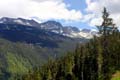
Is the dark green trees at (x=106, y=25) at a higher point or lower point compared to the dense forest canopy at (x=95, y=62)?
higher

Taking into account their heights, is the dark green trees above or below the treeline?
above

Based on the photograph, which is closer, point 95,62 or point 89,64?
point 95,62

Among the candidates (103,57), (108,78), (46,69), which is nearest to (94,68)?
(103,57)

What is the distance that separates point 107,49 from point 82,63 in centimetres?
1279

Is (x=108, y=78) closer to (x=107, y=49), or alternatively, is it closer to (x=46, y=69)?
(x=107, y=49)

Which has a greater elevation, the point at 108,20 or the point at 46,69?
the point at 108,20

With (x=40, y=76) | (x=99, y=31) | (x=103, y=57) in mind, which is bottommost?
(x=40, y=76)

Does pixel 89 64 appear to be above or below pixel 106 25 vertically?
below

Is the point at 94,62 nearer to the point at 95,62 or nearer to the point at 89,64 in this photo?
the point at 95,62

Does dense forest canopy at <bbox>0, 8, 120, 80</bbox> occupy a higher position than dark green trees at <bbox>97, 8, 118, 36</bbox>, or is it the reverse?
dark green trees at <bbox>97, 8, 118, 36</bbox>

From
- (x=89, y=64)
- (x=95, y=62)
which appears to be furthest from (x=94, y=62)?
(x=89, y=64)

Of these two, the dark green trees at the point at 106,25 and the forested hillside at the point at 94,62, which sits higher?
the dark green trees at the point at 106,25

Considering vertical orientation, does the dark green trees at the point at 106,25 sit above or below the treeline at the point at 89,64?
above

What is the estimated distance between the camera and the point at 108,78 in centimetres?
12075
